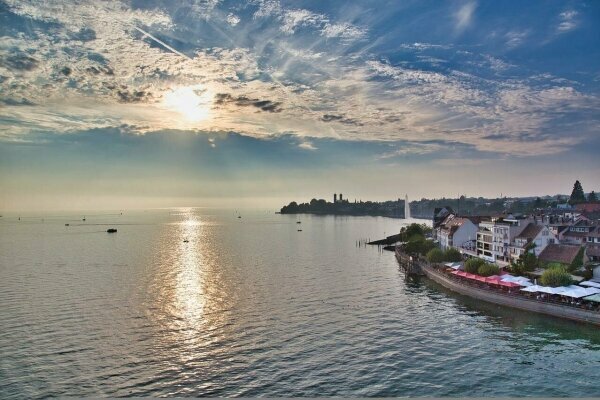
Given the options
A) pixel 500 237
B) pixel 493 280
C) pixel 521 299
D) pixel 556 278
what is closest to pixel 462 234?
pixel 500 237

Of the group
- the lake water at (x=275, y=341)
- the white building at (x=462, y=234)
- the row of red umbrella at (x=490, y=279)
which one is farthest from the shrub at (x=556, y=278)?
the white building at (x=462, y=234)

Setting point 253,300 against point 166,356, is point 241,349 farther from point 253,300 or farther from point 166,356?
point 253,300

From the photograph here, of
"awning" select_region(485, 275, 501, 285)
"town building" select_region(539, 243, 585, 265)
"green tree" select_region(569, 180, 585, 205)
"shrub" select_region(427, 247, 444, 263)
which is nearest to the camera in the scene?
"awning" select_region(485, 275, 501, 285)

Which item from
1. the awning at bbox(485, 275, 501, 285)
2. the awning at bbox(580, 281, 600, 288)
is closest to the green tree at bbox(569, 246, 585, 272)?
the awning at bbox(580, 281, 600, 288)

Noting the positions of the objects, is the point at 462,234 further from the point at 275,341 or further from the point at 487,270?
the point at 275,341

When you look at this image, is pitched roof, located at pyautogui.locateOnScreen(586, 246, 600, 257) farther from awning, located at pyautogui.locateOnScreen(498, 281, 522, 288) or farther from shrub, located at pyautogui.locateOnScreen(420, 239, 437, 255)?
shrub, located at pyautogui.locateOnScreen(420, 239, 437, 255)

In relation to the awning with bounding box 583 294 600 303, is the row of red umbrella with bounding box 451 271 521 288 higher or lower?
lower

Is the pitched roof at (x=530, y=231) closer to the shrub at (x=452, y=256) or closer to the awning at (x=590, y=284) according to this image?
the shrub at (x=452, y=256)
